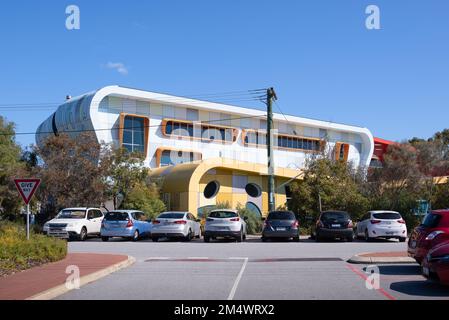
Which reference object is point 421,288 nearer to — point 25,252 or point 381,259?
point 381,259

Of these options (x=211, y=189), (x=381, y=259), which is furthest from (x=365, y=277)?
(x=211, y=189)

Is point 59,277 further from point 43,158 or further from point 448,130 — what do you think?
point 448,130

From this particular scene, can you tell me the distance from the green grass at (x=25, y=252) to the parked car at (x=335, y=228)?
1267 cm

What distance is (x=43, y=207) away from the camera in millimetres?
36500

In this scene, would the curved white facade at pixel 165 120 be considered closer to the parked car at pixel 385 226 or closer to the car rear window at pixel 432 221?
the parked car at pixel 385 226

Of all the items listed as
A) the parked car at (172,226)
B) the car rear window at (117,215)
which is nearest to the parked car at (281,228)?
the parked car at (172,226)

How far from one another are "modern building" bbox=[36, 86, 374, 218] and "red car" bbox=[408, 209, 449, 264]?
24.0m

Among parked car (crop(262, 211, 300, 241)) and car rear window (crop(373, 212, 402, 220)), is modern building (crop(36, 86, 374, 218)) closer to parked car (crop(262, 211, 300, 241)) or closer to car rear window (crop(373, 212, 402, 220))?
parked car (crop(262, 211, 300, 241))

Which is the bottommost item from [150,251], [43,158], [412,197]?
A: [150,251]

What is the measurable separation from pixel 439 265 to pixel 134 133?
45.1 meters

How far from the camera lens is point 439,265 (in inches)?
414
